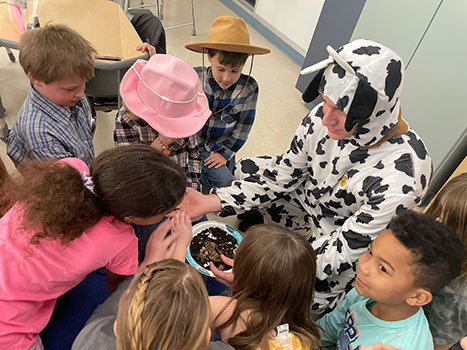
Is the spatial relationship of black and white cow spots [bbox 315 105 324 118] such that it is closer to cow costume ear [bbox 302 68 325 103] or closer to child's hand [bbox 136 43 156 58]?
cow costume ear [bbox 302 68 325 103]

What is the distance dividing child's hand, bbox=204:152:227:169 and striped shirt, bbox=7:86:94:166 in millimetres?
757

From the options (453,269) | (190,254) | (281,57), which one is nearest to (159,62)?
(190,254)

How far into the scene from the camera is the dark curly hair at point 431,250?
3.37 feet

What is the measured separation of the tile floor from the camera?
2.58 meters

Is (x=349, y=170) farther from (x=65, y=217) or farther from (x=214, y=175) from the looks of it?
(x=65, y=217)

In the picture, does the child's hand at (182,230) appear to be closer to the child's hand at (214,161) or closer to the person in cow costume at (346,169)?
the person in cow costume at (346,169)

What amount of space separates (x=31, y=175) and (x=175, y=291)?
1.98 ft

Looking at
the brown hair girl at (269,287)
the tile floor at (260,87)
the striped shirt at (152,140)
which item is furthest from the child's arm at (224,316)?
the tile floor at (260,87)

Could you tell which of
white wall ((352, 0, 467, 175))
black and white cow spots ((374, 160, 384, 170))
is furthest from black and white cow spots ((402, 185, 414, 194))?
white wall ((352, 0, 467, 175))

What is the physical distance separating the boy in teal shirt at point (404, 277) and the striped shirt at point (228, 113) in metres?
1.12

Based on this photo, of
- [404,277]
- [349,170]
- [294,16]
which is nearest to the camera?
[404,277]

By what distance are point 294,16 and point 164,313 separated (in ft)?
13.4

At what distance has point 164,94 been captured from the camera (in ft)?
4.73

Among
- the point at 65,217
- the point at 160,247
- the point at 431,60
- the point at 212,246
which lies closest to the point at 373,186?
the point at 212,246
